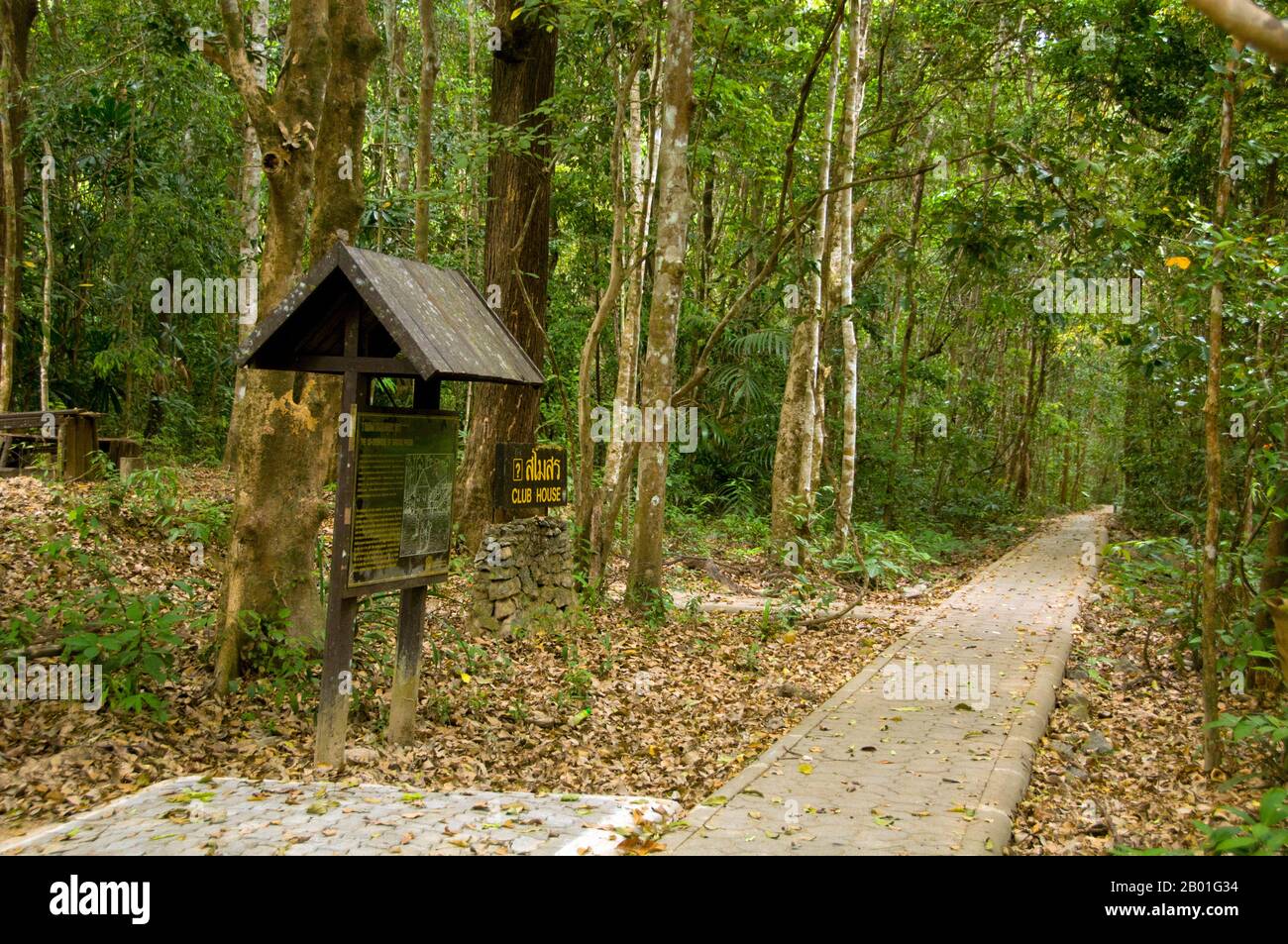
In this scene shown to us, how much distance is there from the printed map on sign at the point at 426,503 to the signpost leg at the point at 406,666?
0.35 meters

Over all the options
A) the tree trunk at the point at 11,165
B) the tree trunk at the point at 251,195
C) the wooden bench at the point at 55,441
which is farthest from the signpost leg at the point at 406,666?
the tree trunk at the point at 11,165

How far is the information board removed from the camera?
30.6ft

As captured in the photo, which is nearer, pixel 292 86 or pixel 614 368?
pixel 292 86

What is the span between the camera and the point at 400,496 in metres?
6.08

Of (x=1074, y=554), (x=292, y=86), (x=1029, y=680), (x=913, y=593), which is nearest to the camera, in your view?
(x=292, y=86)

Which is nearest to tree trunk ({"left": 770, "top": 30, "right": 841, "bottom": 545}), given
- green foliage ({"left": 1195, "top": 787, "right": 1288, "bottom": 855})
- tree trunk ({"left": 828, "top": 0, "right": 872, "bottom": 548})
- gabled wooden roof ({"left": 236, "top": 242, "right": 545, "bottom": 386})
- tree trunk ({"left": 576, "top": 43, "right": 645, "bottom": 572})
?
tree trunk ({"left": 828, "top": 0, "right": 872, "bottom": 548})

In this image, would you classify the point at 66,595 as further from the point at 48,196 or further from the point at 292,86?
the point at 48,196

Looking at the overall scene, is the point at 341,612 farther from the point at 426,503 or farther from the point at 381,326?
the point at 381,326

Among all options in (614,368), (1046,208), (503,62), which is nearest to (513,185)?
(503,62)

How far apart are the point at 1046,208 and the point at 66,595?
9.55 metres

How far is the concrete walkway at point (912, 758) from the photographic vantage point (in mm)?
5062

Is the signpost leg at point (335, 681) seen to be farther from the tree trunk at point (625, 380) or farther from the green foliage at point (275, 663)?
the tree trunk at point (625, 380)

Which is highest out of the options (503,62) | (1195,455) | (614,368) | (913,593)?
(503,62)

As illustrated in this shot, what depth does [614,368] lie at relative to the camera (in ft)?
70.1
